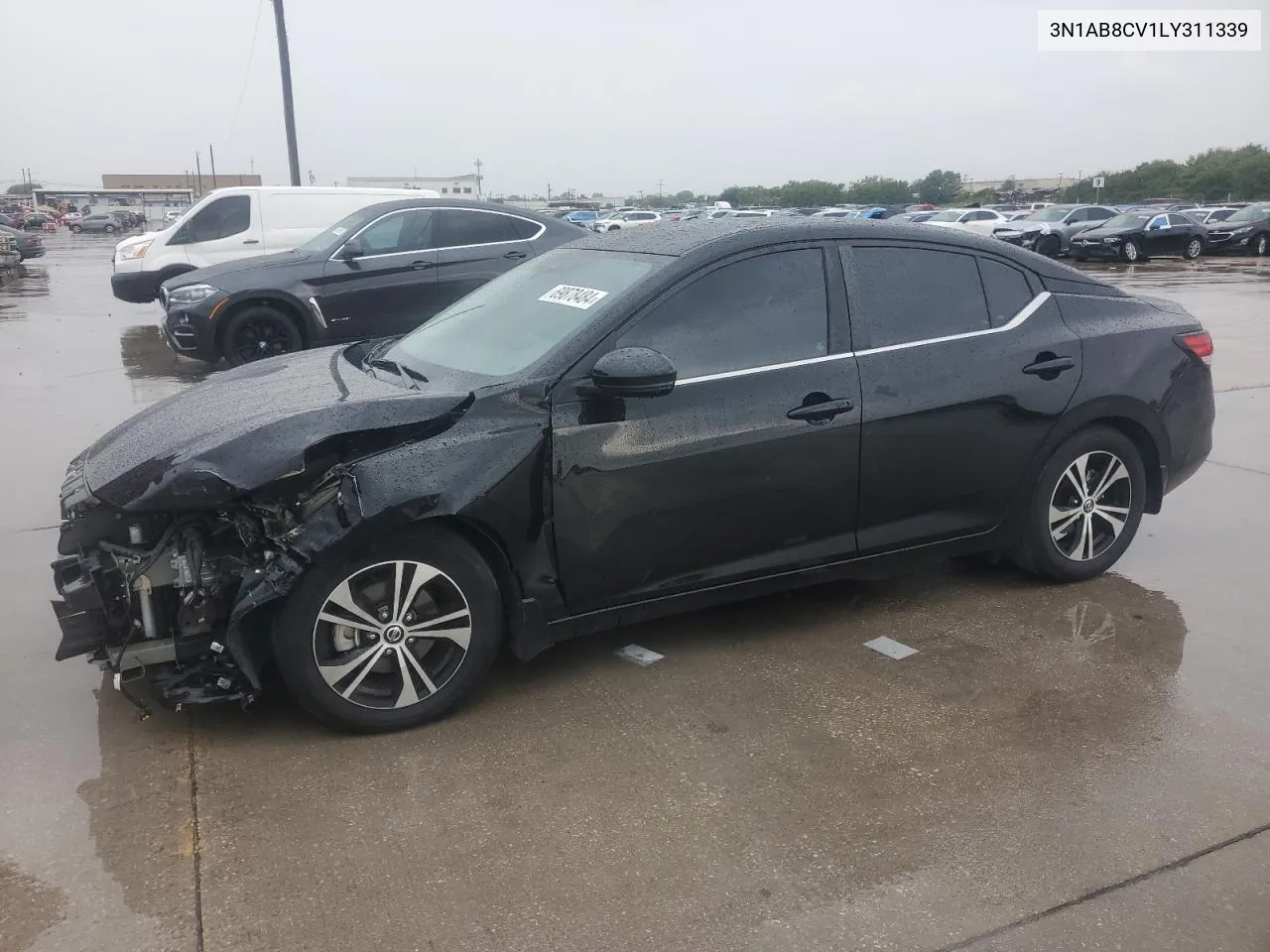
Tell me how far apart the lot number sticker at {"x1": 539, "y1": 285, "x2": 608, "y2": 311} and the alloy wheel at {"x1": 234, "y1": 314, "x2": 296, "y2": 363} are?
6276mm

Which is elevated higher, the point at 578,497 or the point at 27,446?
the point at 578,497

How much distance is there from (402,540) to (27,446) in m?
5.20

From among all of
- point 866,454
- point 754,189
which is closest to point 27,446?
point 866,454

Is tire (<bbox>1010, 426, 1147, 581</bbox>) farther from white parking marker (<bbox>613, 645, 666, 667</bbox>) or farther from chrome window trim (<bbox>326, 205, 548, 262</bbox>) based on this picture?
chrome window trim (<bbox>326, 205, 548, 262</bbox>)

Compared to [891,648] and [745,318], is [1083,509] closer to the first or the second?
[891,648]

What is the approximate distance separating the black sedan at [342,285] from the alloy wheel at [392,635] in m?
6.75

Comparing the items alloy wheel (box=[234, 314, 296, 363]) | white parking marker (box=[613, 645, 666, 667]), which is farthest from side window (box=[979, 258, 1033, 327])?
alloy wheel (box=[234, 314, 296, 363])

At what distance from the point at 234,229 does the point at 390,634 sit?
36.9 ft

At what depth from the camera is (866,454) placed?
4.11 m

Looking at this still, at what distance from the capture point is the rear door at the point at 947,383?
164 inches

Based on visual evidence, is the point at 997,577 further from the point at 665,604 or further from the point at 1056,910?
the point at 1056,910

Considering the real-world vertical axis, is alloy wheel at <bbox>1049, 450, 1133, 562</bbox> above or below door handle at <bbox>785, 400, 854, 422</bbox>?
below

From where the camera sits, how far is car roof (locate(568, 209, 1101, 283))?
4090 mm

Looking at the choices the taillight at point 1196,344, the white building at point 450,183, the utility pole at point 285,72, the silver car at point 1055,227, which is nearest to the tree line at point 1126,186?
the white building at point 450,183
